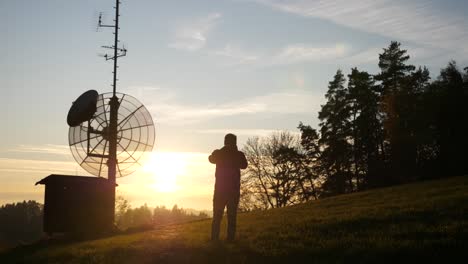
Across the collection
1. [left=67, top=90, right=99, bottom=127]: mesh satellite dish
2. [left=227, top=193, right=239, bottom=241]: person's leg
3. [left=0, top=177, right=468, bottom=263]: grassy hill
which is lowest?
[left=0, top=177, right=468, bottom=263]: grassy hill

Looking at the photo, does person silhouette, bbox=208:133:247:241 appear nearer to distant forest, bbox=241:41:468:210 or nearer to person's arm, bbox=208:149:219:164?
person's arm, bbox=208:149:219:164

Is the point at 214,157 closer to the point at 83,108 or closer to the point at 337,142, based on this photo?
the point at 83,108

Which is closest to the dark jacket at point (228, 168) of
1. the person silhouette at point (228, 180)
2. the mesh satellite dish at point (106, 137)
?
the person silhouette at point (228, 180)

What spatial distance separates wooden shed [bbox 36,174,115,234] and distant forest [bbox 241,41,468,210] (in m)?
41.7

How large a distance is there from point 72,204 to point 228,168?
2404 cm

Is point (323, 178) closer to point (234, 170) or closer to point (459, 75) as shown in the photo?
point (459, 75)

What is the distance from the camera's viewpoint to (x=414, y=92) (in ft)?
233

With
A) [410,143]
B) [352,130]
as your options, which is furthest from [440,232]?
[352,130]

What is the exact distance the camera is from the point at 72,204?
35312 mm

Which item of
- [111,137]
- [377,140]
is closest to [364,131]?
[377,140]

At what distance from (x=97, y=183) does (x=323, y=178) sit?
1796 inches

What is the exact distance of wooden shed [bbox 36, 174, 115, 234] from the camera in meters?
35.1

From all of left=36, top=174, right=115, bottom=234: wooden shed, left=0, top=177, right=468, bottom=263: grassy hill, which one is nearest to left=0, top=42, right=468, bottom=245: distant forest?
left=36, top=174, right=115, bottom=234: wooden shed

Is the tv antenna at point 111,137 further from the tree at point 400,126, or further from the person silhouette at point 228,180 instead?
the tree at point 400,126
